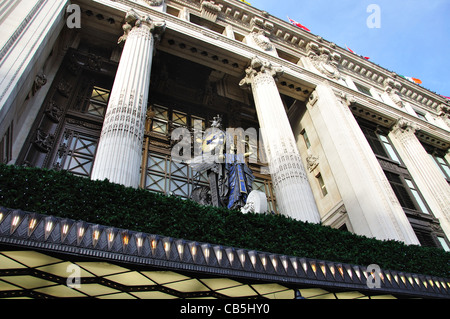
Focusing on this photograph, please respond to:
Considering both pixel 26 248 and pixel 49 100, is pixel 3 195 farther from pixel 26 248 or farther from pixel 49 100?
pixel 49 100

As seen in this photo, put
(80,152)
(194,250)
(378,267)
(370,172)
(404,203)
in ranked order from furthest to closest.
→ (404,203) < (370,172) < (80,152) < (378,267) < (194,250)

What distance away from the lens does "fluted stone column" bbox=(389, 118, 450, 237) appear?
19000 mm

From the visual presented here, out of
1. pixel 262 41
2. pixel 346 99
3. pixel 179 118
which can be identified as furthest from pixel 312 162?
pixel 179 118

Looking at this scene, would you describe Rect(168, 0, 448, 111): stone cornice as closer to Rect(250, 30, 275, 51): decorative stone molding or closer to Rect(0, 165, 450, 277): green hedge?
Rect(250, 30, 275, 51): decorative stone molding

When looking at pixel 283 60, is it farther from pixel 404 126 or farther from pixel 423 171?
pixel 423 171

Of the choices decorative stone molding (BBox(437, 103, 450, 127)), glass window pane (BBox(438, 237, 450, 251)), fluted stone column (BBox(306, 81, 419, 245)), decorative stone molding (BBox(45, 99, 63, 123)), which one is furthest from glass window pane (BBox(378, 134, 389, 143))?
decorative stone molding (BBox(45, 99, 63, 123))

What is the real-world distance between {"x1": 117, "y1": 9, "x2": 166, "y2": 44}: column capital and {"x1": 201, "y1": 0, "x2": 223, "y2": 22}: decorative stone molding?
5.41m

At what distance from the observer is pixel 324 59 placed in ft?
76.9

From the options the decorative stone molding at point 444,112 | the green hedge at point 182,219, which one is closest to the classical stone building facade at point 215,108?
the green hedge at point 182,219

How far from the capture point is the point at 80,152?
48.5ft

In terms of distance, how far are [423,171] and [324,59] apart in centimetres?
1012

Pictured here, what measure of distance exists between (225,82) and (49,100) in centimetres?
1093
